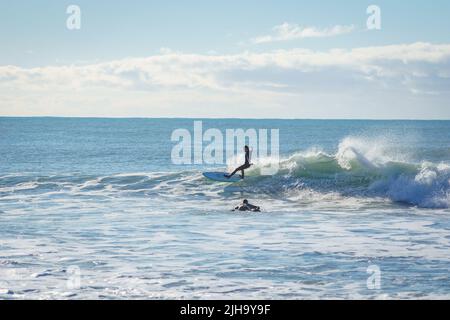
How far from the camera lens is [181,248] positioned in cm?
1858

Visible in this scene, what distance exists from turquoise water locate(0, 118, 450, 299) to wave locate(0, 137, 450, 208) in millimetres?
86

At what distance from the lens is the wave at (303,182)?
1261 inches

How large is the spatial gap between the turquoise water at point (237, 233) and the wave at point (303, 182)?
3.4 inches

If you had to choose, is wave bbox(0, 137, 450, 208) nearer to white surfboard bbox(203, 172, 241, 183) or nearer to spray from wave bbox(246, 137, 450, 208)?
spray from wave bbox(246, 137, 450, 208)

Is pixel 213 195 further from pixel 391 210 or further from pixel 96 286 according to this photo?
pixel 96 286

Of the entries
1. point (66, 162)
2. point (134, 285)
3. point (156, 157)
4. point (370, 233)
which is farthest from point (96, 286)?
point (156, 157)

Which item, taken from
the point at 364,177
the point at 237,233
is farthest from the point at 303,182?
the point at 237,233

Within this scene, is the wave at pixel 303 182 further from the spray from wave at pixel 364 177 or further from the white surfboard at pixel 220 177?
the white surfboard at pixel 220 177

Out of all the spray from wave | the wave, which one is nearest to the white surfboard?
the wave

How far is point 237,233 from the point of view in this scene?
21.3 metres

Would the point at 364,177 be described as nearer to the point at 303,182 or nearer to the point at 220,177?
the point at 303,182

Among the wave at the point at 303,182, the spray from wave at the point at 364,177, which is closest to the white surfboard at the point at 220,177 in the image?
the wave at the point at 303,182

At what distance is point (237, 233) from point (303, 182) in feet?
49.1

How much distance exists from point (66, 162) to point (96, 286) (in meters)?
47.0
